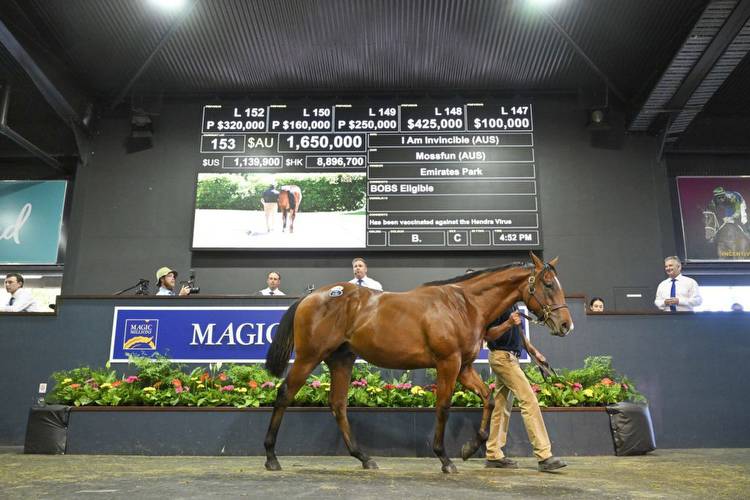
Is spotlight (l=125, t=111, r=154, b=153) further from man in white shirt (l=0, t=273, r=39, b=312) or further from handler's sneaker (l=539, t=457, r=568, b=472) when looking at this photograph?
handler's sneaker (l=539, t=457, r=568, b=472)

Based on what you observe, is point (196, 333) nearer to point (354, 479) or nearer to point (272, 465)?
point (272, 465)

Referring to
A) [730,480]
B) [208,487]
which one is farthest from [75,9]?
[730,480]

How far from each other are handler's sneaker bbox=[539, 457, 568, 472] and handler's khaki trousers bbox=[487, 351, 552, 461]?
4 cm

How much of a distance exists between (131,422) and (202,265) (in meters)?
5.06

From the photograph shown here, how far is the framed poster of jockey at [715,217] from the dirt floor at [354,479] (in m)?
6.80

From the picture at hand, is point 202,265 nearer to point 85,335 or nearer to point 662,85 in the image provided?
point 85,335

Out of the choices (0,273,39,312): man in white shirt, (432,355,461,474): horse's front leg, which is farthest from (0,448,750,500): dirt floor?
(0,273,39,312): man in white shirt

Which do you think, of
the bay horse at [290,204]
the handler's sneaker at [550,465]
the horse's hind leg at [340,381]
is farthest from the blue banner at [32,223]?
the handler's sneaker at [550,465]

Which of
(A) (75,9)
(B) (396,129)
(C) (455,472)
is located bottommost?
(C) (455,472)

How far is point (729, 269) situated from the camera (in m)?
12.2

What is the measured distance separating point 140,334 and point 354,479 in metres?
4.47

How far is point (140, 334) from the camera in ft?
25.7

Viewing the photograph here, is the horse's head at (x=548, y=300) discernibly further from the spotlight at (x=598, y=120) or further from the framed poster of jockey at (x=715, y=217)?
the framed poster of jockey at (x=715, y=217)

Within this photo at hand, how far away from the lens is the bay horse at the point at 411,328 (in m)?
5.33
